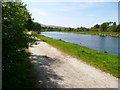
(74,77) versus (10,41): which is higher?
(10,41)

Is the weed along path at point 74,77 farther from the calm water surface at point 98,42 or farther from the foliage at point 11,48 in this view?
the calm water surface at point 98,42

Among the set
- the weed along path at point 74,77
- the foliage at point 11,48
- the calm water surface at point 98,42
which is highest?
the foliage at point 11,48

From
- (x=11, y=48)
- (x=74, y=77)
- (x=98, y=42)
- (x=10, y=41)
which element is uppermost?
(x=10, y=41)

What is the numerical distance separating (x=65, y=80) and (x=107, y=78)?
2.50 metres

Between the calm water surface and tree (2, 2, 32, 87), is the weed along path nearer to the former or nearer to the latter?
tree (2, 2, 32, 87)

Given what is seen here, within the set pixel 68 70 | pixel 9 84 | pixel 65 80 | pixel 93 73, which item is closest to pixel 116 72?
pixel 93 73

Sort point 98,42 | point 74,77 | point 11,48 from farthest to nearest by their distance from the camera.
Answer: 1. point 98,42
2. point 74,77
3. point 11,48

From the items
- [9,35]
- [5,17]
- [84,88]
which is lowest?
[84,88]

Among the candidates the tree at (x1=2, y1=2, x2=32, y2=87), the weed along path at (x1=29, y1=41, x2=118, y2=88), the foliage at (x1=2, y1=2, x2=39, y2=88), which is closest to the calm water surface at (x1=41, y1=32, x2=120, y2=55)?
the weed along path at (x1=29, y1=41, x2=118, y2=88)

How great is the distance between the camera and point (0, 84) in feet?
31.3

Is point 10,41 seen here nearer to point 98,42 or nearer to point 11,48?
point 11,48

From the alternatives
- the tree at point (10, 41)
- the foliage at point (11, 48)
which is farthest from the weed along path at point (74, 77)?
the tree at point (10, 41)

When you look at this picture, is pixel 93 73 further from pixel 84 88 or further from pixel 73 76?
pixel 84 88

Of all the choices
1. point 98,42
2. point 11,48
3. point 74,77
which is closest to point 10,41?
point 11,48
